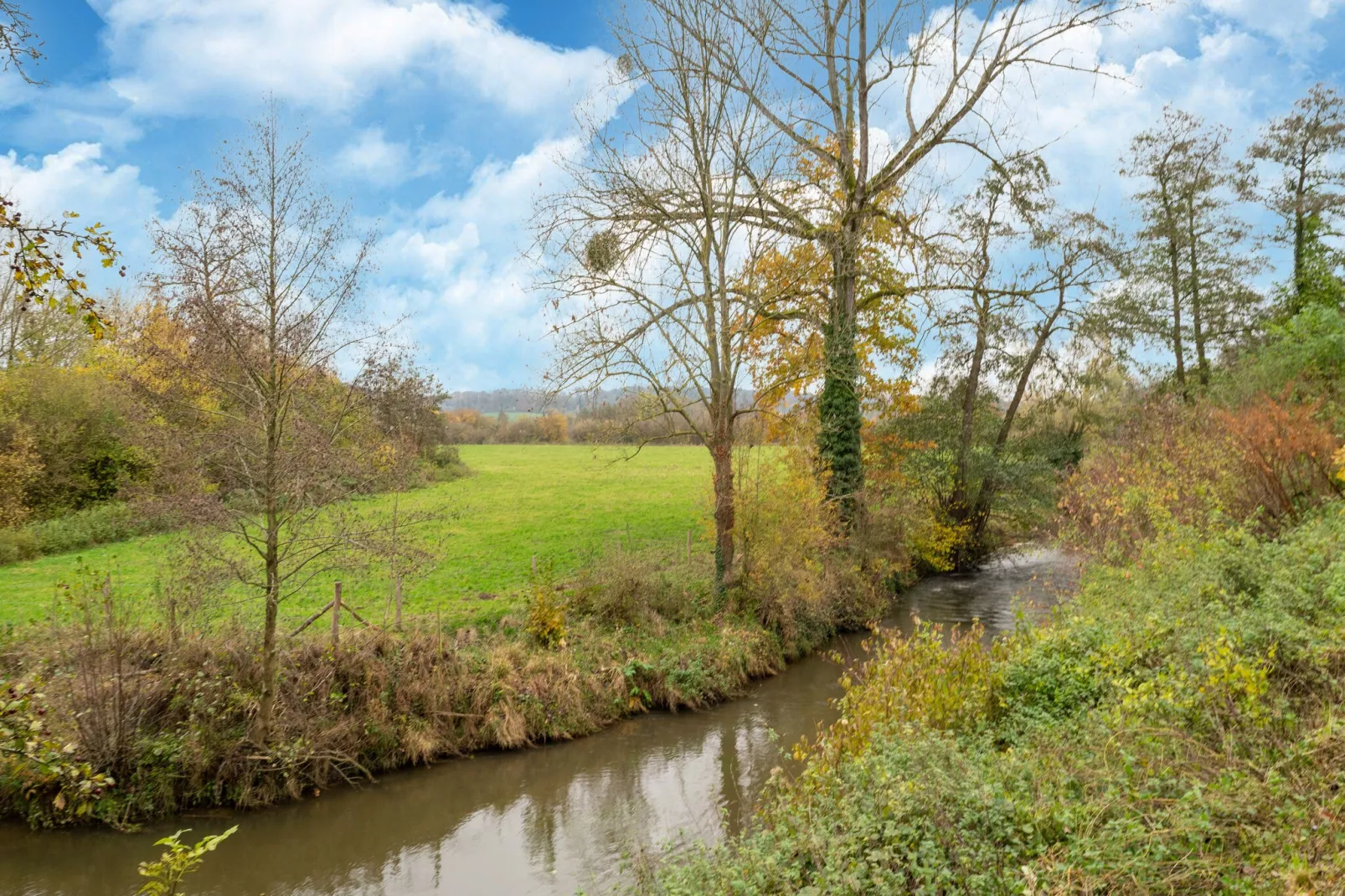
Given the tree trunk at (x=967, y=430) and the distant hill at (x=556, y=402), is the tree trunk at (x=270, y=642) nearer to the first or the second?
the distant hill at (x=556, y=402)

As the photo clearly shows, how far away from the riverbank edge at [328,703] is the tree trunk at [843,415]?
5558 millimetres

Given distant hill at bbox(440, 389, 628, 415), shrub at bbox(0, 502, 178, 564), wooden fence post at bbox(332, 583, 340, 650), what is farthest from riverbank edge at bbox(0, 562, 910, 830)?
shrub at bbox(0, 502, 178, 564)

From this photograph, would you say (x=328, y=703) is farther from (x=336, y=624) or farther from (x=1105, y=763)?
(x=1105, y=763)

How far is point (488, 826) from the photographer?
9461 mm

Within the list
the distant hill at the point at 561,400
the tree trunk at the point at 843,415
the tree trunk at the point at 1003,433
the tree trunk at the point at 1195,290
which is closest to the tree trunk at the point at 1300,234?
the tree trunk at the point at 1195,290

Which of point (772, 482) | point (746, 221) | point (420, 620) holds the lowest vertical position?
point (420, 620)

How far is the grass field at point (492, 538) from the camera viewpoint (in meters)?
14.3

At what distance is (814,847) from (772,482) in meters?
10.9

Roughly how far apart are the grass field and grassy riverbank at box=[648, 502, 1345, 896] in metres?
7.21

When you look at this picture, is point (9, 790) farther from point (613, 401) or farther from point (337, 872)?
point (613, 401)

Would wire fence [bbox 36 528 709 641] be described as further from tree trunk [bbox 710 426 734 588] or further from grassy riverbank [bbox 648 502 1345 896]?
grassy riverbank [bbox 648 502 1345 896]

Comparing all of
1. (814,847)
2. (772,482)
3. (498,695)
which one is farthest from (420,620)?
(814,847)

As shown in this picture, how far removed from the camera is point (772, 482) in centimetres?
1587

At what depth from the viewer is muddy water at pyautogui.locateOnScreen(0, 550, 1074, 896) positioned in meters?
8.24
